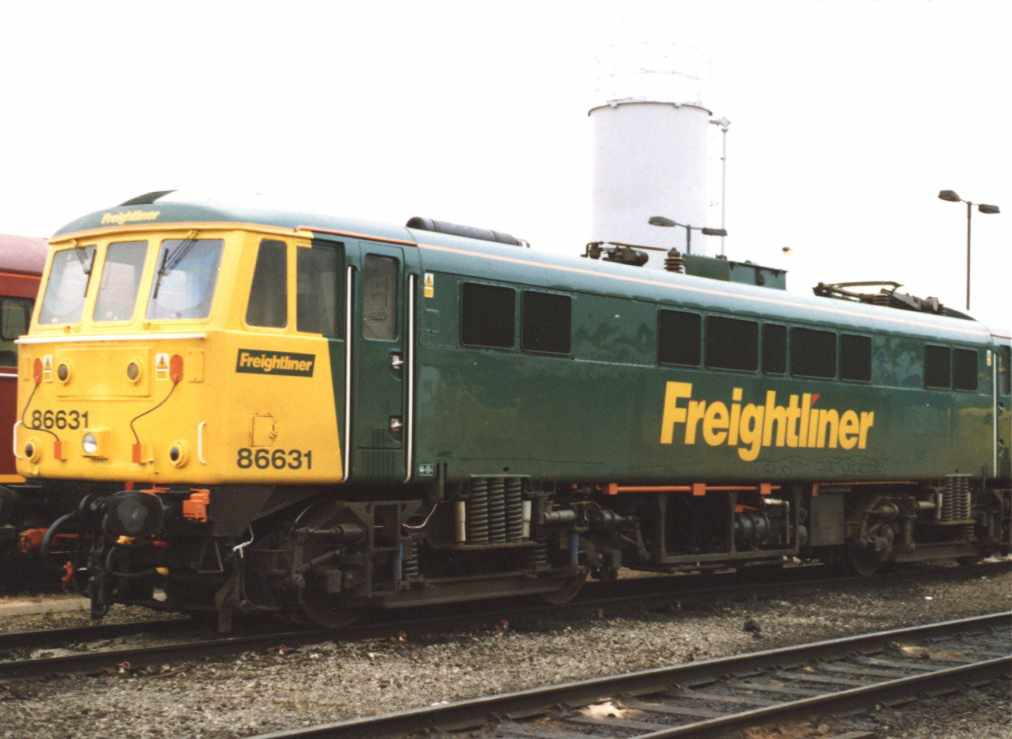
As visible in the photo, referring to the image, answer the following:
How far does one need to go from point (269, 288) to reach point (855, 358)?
9.05 metres

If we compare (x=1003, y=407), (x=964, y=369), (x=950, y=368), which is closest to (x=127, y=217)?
(x=950, y=368)

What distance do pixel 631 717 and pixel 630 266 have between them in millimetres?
6560

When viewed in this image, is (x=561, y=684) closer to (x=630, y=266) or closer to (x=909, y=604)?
(x=630, y=266)

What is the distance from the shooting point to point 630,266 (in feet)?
49.9

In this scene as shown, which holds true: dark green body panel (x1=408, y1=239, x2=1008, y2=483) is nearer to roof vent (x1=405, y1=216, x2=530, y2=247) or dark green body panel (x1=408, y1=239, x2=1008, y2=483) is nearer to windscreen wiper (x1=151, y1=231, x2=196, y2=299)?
roof vent (x1=405, y1=216, x2=530, y2=247)

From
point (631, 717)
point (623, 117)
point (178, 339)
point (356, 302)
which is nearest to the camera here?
point (631, 717)

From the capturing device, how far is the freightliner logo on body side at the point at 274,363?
1127 cm

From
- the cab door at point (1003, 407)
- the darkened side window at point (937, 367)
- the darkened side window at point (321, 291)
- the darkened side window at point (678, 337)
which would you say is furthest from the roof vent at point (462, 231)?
the cab door at point (1003, 407)

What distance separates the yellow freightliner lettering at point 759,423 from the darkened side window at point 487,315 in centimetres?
253

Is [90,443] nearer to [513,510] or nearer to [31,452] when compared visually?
[31,452]

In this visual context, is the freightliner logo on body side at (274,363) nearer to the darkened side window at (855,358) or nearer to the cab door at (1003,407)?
the darkened side window at (855,358)

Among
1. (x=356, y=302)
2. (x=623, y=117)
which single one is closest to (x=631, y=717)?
(x=356, y=302)

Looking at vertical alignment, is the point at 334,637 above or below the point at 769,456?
below

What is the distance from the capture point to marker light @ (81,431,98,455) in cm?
1152
